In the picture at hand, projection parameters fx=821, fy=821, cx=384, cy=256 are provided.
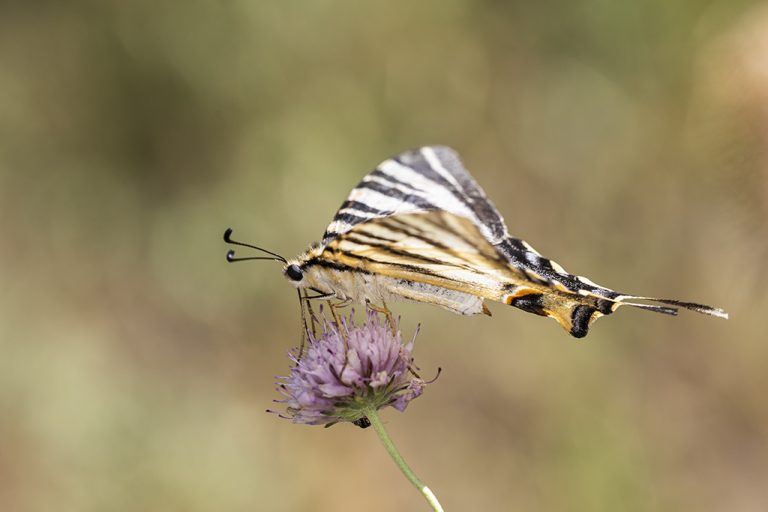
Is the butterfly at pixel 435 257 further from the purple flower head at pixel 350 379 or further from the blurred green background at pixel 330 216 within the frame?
the blurred green background at pixel 330 216

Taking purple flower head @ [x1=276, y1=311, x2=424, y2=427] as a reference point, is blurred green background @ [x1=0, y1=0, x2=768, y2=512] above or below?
above

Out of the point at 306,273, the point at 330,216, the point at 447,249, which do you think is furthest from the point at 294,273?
the point at 330,216

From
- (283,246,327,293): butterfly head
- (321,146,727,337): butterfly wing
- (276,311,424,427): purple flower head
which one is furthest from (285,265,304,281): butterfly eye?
(276,311,424,427): purple flower head

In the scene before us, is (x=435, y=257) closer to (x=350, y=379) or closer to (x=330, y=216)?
(x=350, y=379)

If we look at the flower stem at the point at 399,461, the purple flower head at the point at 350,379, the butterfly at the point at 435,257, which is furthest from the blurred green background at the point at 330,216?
the flower stem at the point at 399,461

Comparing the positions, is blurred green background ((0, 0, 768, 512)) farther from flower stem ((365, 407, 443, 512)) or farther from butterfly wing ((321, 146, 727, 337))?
flower stem ((365, 407, 443, 512))
